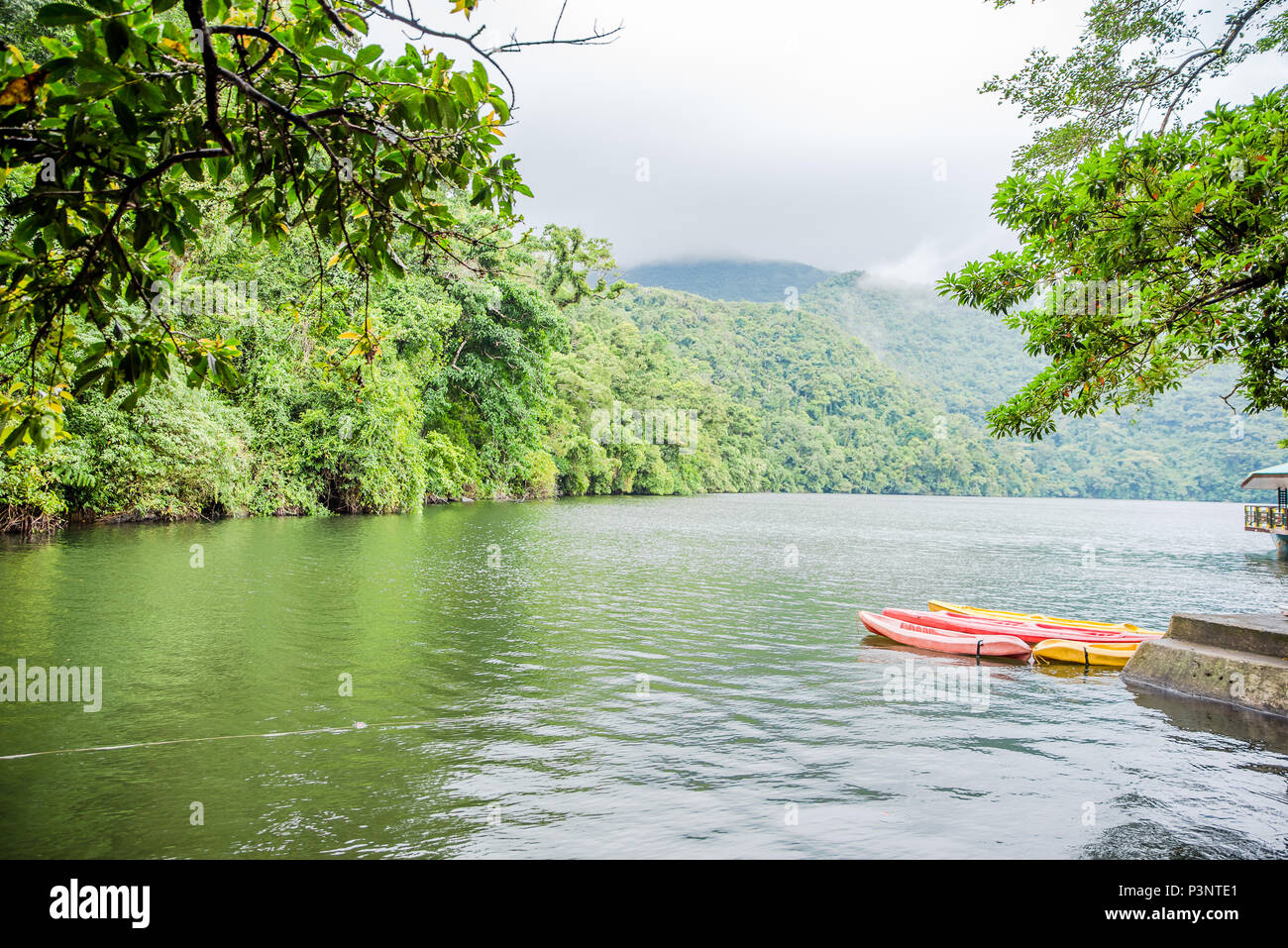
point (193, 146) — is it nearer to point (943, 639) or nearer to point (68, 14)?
point (68, 14)

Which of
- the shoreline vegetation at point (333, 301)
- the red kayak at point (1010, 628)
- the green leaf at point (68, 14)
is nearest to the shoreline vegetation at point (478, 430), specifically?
the shoreline vegetation at point (333, 301)

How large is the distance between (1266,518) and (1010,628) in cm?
3102

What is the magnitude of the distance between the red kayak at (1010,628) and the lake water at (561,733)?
80cm

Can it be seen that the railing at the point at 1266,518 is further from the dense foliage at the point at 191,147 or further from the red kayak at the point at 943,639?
the dense foliage at the point at 191,147

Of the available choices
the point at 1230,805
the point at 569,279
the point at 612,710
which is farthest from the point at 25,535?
the point at 569,279

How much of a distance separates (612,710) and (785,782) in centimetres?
247

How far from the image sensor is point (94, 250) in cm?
325

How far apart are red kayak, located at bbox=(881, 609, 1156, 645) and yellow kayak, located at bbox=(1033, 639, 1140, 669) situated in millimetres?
209

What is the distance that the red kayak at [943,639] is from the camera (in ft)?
39.0

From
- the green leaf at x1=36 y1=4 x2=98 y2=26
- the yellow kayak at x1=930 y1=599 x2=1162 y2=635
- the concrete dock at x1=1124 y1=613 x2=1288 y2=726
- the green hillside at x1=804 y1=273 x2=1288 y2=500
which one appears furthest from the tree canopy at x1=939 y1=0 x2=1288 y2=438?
the green hillside at x1=804 y1=273 x2=1288 y2=500

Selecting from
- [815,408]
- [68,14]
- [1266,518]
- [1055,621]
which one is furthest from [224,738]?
[815,408]

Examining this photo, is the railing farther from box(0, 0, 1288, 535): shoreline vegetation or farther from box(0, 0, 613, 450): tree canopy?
box(0, 0, 613, 450): tree canopy

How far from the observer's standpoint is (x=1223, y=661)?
913cm
